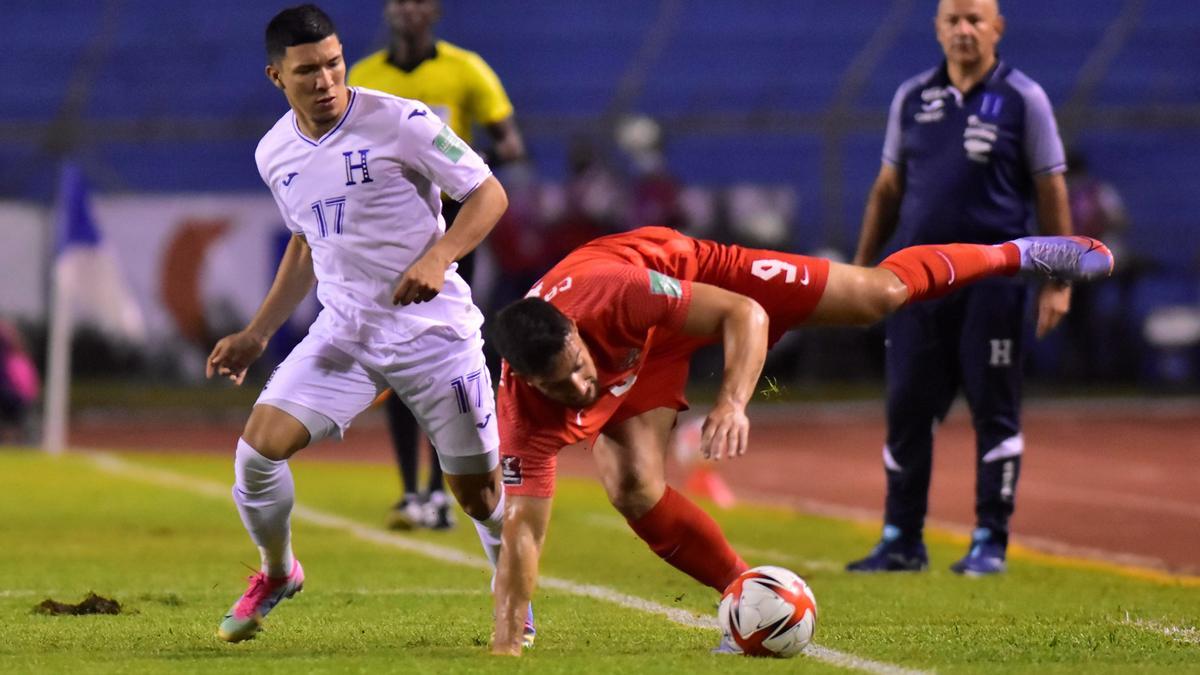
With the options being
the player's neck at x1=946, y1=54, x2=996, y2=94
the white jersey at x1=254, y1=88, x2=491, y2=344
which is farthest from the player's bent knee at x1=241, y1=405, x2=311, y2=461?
the player's neck at x1=946, y1=54, x2=996, y2=94

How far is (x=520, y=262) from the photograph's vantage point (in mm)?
19453

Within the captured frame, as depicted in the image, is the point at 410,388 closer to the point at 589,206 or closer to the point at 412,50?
the point at 412,50

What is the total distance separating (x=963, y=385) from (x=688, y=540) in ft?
9.38

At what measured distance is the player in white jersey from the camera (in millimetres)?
6336

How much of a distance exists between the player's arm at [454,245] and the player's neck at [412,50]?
3.72m

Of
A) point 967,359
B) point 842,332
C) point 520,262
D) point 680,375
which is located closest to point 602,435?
point 680,375

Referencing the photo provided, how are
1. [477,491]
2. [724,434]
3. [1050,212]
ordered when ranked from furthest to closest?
[1050,212]
[477,491]
[724,434]

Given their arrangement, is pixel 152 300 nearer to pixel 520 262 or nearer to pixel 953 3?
pixel 520 262

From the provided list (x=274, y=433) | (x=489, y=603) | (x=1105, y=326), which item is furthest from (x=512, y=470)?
(x=1105, y=326)

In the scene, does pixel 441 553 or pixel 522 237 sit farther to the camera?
pixel 522 237

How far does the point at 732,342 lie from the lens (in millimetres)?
5859

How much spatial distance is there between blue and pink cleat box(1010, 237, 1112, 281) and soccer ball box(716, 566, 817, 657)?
2.08 m

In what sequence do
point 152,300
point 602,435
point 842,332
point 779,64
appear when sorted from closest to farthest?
point 602,435 → point 152,300 → point 842,332 → point 779,64

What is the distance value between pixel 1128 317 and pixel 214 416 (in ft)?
31.4
